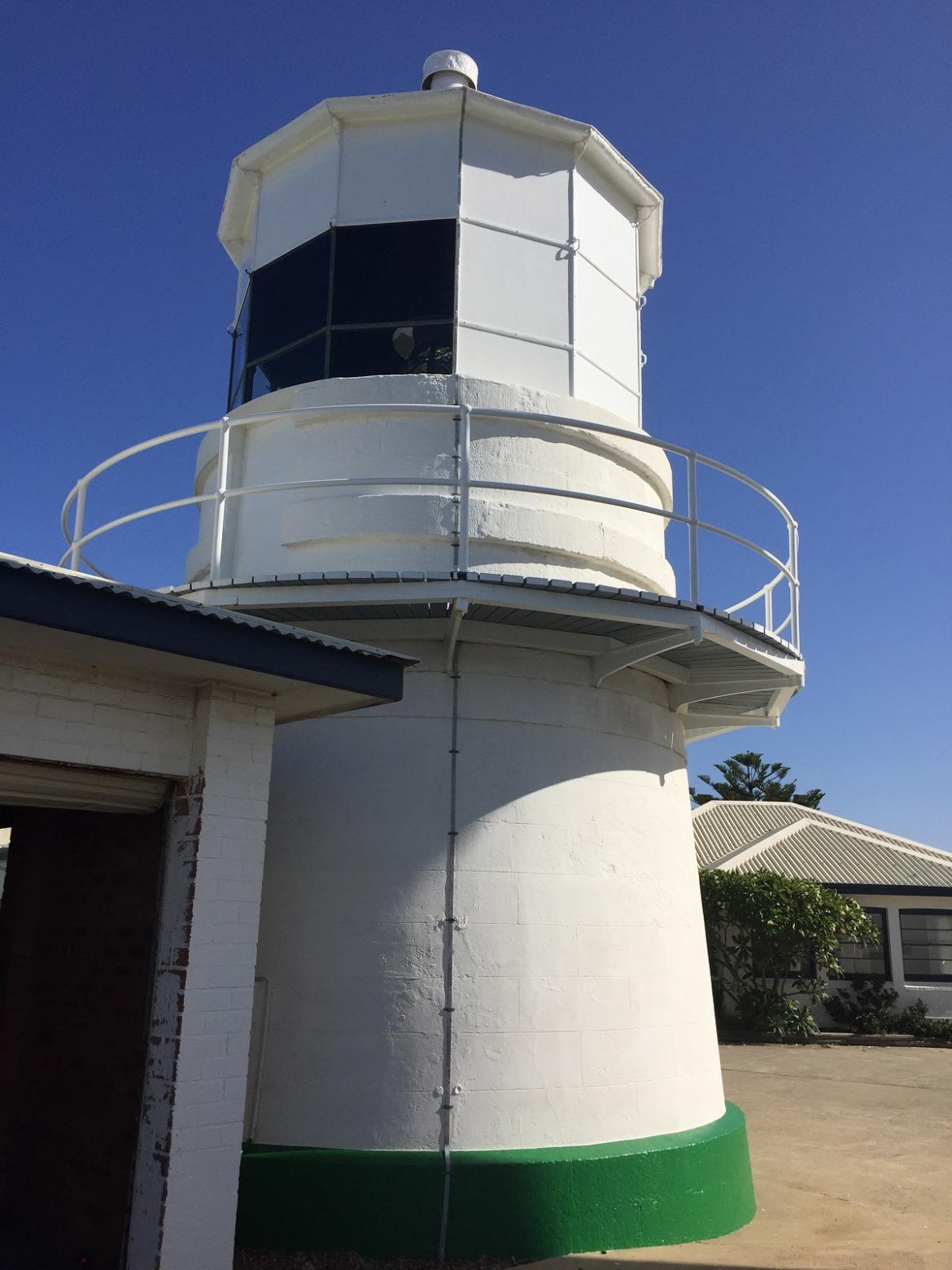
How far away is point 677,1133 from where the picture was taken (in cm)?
A: 814

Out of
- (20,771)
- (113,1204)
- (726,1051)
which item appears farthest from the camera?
(726,1051)

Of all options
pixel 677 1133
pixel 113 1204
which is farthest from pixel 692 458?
pixel 113 1204

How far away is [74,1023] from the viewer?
22.9 feet

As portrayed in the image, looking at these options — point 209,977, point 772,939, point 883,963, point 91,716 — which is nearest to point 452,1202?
point 209,977

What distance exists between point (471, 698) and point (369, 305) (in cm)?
371

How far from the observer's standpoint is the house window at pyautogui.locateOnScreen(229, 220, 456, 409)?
9398 millimetres

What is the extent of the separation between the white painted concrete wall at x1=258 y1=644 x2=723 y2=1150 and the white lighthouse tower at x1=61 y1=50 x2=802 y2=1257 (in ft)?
0.07

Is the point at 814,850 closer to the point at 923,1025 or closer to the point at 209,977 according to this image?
the point at 923,1025

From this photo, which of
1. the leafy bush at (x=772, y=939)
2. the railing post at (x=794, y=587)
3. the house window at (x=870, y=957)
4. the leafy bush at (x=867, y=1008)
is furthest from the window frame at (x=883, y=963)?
the railing post at (x=794, y=587)

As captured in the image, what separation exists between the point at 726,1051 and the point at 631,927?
13378mm

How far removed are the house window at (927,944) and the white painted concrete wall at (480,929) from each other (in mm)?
17666

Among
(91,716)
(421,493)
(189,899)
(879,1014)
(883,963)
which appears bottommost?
(879,1014)

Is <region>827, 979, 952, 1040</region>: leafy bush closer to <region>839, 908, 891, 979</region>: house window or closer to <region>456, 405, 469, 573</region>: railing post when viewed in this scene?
<region>839, 908, 891, 979</region>: house window

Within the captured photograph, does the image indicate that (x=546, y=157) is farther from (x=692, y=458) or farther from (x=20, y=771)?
(x=20, y=771)
